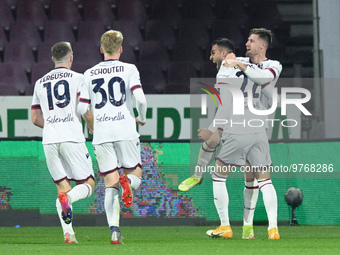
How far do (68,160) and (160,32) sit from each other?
7073 mm

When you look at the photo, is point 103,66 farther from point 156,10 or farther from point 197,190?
point 156,10

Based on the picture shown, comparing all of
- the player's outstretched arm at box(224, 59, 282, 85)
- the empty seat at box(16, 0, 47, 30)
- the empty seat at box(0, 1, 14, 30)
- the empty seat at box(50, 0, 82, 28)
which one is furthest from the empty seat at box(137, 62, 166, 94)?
the player's outstretched arm at box(224, 59, 282, 85)

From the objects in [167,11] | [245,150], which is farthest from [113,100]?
[167,11]

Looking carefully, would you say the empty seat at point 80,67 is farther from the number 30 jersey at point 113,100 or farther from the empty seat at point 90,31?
the number 30 jersey at point 113,100

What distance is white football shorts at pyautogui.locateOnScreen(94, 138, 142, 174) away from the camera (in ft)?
21.2

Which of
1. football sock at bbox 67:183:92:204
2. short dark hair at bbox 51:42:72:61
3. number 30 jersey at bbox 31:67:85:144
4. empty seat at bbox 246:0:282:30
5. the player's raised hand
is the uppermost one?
empty seat at bbox 246:0:282:30

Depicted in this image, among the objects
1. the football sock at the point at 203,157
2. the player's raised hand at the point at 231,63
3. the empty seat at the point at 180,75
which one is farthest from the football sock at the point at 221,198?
the empty seat at the point at 180,75

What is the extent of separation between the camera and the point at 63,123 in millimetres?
6832

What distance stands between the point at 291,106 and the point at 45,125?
512cm

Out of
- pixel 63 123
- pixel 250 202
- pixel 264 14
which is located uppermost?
pixel 264 14

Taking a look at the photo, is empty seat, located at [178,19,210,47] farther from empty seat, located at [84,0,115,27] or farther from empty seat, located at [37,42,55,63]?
empty seat, located at [37,42,55,63]

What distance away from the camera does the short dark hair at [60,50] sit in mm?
6859

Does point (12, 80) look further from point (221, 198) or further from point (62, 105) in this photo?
point (221, 198)

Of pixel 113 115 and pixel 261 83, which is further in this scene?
pixel 261 83
